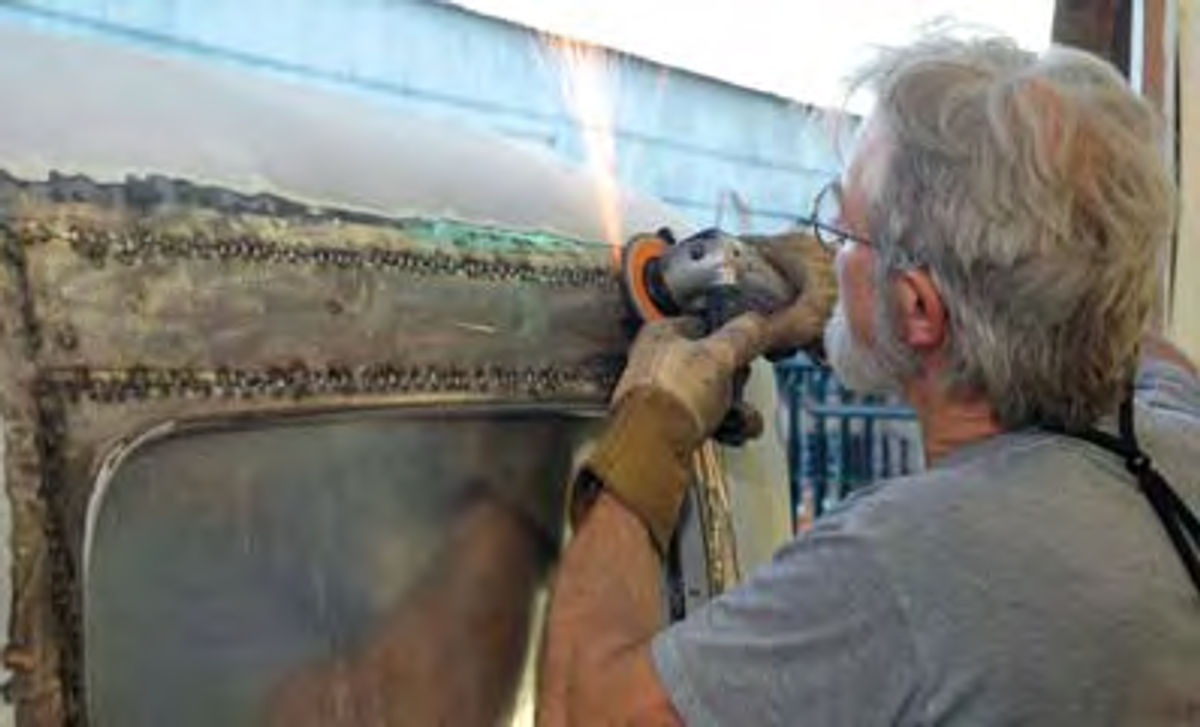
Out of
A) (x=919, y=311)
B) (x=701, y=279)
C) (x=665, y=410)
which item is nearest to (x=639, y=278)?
(x=701, y=279)

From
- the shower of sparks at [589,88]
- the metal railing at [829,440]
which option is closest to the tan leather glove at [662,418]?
the shower of sparks at [589,88]

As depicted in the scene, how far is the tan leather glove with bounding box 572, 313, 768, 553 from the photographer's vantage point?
3.85ft

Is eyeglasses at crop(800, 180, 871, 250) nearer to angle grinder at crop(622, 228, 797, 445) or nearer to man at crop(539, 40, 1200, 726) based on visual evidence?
man at crop(539, 40, 1200, 726)

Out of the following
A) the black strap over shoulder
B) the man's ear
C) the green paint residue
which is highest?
the green paint residue

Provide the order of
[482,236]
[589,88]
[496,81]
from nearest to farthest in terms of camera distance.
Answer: [482,236] → [496,81] → [589,88]

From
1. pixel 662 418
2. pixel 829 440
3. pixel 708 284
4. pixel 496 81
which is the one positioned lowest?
pixel 829 440

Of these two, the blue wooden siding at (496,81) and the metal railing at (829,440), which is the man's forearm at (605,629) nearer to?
the blue wooden siding at (496,81)

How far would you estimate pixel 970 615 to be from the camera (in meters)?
0.92

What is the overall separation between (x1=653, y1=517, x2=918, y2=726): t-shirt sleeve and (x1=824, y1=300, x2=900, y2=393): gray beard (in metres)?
0.17

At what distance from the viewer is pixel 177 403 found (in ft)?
2.97

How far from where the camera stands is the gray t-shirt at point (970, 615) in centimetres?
92

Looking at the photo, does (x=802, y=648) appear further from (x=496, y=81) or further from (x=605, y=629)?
(x=496, y=81)

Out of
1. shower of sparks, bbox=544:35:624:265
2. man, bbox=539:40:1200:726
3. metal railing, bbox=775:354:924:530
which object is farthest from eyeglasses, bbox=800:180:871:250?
metal railing, bbox=775:354:924:530

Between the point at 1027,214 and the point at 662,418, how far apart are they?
370 mm
